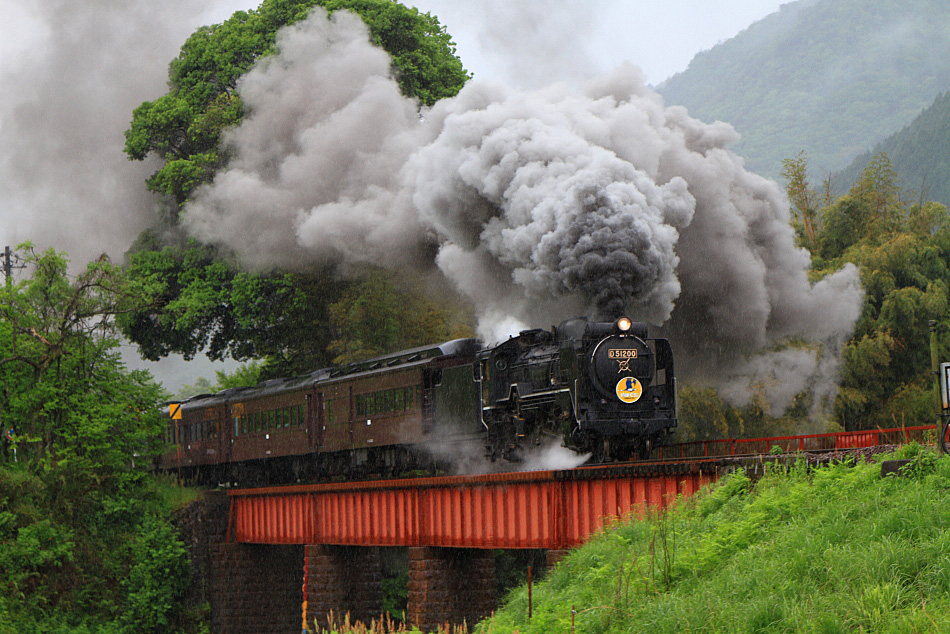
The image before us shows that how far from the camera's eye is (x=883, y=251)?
110 feet

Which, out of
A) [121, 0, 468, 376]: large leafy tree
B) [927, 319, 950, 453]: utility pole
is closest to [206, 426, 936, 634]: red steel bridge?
[927, 319, 950, 453]: utility pole

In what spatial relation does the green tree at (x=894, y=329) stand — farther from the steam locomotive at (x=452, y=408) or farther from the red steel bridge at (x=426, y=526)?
the steam locomotive at (x=452, y=408)

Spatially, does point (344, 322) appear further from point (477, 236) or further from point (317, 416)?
point (477, 236)

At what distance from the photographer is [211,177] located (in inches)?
1473

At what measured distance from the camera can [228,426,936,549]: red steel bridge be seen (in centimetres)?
1416

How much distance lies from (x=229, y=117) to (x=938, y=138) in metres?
97.3

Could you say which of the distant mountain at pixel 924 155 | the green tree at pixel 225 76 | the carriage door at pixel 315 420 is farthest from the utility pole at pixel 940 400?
the distant mountain at pixel 924 155

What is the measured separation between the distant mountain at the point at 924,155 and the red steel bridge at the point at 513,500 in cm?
9294

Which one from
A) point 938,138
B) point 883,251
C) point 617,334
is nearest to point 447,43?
point 883,251

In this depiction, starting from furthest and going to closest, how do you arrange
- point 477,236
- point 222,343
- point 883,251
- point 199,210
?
point 222,343 < point 199,210 < point 883,251 < point 477,236

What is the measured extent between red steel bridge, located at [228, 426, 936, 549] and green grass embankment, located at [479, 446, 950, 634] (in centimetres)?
111

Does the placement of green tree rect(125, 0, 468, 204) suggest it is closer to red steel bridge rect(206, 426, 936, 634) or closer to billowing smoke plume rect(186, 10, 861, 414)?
billowing smoke plume rect(186, 10, 861, 414)

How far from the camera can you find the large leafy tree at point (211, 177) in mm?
36719

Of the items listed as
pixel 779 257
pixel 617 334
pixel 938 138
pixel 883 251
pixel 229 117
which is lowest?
pixel 617 334
